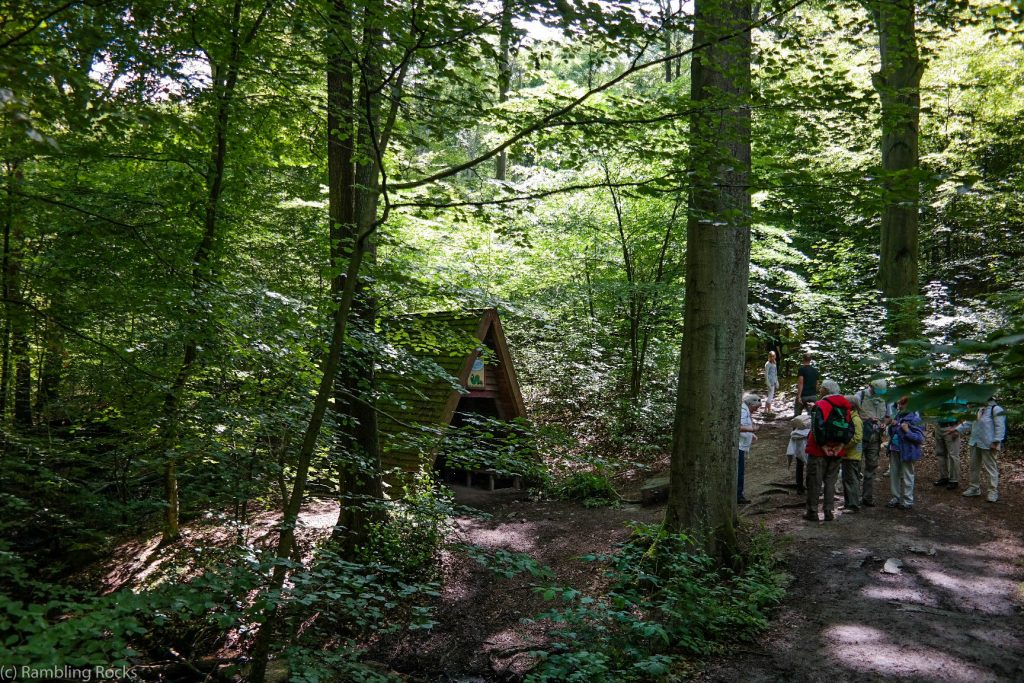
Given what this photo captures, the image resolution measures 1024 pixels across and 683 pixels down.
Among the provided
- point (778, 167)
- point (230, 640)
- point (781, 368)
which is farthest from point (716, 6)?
point (781, 368)

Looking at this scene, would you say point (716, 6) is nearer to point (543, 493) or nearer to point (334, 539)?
point (334, 539)

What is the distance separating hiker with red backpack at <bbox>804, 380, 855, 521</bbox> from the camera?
7.78 m

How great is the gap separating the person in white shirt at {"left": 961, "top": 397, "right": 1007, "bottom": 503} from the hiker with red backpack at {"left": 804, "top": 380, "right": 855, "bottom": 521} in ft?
7.43

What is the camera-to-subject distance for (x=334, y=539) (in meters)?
7.46

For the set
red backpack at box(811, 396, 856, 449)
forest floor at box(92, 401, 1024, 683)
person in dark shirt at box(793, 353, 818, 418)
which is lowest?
forest floor at box(92, 401, 1024, 683)

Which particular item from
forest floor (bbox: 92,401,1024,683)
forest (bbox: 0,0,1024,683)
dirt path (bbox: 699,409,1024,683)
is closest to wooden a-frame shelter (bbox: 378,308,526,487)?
forest (bbox: 0,0,1024,683)

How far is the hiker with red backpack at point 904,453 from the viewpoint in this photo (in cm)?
824

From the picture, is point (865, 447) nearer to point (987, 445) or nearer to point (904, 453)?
point (904, 453)

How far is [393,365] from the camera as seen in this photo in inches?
241

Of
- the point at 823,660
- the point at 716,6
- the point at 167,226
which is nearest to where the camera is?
the point at 716,6

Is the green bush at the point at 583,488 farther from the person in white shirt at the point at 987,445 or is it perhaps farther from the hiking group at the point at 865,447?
the person in white shirt at the point at 987,445

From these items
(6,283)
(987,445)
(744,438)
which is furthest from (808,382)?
(6,283)

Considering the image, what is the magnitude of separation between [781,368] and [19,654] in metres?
21.3

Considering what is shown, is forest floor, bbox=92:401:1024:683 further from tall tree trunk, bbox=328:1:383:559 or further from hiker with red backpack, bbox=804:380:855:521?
tall tree trunk, bbox=328:1:383:559
